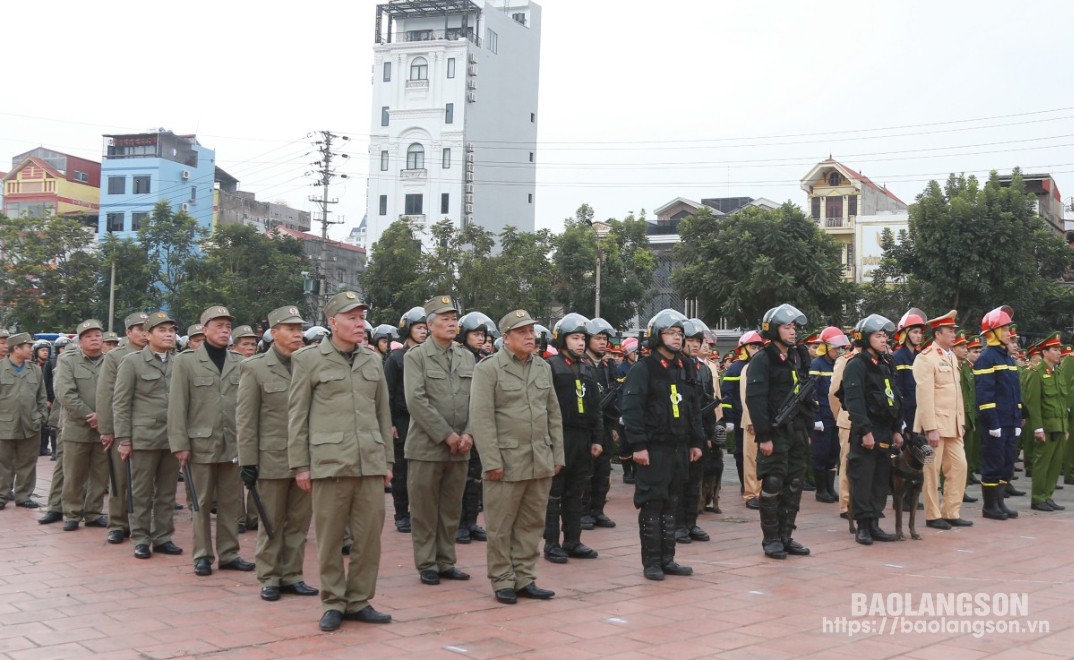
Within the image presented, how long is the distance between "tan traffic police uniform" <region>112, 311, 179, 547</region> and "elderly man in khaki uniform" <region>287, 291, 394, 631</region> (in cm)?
284

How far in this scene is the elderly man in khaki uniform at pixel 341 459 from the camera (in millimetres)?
6602

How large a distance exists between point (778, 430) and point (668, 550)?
1.56 m

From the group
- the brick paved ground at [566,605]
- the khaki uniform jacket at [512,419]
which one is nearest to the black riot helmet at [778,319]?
the brick paved ground at [566,605]

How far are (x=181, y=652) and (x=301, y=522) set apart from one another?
5.91 feet

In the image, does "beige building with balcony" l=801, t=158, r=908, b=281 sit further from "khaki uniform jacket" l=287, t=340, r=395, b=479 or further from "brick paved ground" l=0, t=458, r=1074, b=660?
"khaki uniform jacket" l=287, t=340, r=395, b=479

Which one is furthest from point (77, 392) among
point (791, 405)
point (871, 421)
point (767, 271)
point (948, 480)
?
point (767, 271)

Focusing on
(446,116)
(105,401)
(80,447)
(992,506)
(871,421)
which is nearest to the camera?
(105,401)

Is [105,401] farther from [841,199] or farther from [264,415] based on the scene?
[841,199]

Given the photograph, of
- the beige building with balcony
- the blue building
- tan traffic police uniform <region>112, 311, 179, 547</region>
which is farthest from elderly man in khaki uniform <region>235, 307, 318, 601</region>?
the blue building

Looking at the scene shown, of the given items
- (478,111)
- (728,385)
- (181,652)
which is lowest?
(181,652)

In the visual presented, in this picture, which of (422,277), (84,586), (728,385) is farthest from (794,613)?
(422,277)

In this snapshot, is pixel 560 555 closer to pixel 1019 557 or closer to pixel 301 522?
pixel 301 522

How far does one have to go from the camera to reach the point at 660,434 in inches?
322

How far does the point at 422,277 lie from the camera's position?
1775 inches
